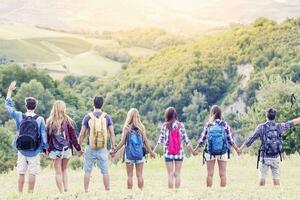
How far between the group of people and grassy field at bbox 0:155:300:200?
481 millimetres

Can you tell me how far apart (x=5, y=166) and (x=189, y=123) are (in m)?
76.7

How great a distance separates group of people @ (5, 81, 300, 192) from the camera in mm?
13234

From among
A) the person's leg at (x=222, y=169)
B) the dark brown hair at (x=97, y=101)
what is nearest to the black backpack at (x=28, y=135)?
the dark brown hair at (x=97, y=101)

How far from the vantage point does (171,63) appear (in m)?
150

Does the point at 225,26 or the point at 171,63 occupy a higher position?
the point at 225,26

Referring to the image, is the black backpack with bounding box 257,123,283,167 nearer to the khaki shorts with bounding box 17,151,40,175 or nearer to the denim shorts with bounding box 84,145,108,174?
the denim shorts with bounding box 84,145,108,174

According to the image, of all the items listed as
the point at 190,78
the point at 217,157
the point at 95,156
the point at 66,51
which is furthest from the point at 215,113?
the point at 66,51

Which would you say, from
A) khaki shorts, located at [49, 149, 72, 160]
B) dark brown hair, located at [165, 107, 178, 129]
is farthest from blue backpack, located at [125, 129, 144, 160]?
khaki shorts, located at [49, 149, 72, 160]

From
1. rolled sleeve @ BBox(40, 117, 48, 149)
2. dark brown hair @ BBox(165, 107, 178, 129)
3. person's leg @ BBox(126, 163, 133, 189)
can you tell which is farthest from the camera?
person's leg @ BBox(126, 163, 133, 189)

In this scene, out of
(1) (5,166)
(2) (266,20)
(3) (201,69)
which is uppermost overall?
(2) (266,20)

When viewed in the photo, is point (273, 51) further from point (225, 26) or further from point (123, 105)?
point (225, 26)

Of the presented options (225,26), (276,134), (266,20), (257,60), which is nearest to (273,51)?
(257,60)

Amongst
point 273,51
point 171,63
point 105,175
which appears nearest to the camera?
point 105,175

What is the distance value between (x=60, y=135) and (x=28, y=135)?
633mm
